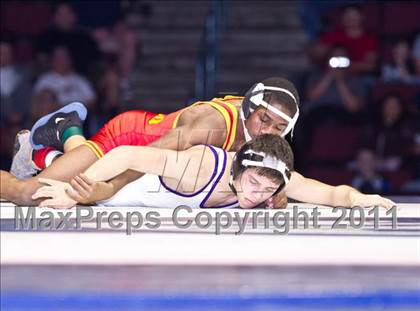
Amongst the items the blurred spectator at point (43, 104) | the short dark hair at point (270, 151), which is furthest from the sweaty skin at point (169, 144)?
the blurred spectator at point (43, 104)

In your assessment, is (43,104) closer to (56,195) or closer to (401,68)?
(401,68)

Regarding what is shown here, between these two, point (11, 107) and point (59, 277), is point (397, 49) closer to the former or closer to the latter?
point (11, 107)

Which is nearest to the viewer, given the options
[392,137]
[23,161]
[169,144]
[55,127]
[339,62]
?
[169,144]

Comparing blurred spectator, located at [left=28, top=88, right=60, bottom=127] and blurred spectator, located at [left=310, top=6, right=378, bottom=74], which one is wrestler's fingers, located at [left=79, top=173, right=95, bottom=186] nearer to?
blurred spectator, located at [left=28, top=88, right=60, bottom=127]

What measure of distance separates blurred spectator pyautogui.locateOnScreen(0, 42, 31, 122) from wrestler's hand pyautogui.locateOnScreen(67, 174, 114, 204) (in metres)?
4.14

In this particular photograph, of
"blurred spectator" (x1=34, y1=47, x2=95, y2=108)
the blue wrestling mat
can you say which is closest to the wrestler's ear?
the blue wrestling mat

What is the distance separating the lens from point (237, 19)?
8531mm

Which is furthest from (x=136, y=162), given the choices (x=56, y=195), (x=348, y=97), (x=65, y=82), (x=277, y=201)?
(x=65, y=82)

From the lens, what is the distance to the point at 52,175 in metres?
3.48

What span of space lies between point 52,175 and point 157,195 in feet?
1.39

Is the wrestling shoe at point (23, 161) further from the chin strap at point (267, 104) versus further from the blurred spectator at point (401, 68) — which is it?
the blurred spectator at point (401, 68)

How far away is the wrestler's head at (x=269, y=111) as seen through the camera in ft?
11.6

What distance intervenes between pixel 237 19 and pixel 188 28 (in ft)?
1.53

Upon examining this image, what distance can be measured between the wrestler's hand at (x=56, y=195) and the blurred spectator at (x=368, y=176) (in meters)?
3.86
